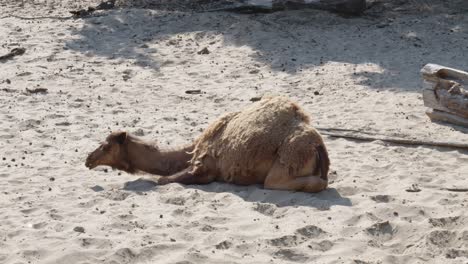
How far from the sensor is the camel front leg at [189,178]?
7328mm

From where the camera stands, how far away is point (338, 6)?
1466 centimetres

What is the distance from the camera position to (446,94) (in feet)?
30.2

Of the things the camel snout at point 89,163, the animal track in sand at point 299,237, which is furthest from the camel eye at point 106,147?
the animal track in sand at point 299,237

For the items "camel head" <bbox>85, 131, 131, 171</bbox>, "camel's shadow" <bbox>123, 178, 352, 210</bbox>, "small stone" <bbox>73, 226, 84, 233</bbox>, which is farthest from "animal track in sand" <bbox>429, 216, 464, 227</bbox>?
"camel head" <bbox>85, 131, 131, 171</bbox>

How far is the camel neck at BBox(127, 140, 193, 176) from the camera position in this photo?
24.8 ft

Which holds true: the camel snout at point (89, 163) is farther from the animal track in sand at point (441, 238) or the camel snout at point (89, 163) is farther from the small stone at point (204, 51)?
the small stone at point (204, 51)

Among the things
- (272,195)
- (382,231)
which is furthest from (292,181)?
(382,231)

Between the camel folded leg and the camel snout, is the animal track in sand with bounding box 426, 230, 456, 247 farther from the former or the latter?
the camel snout

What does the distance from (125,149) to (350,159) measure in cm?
230

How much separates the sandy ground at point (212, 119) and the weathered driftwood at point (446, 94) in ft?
0.66

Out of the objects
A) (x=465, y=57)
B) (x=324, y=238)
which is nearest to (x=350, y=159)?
(x=324, y=238)

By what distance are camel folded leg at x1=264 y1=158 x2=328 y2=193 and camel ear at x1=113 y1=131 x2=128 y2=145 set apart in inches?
58.7

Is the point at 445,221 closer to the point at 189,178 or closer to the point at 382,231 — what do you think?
the point at 382,231

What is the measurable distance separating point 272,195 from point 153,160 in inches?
51.5
